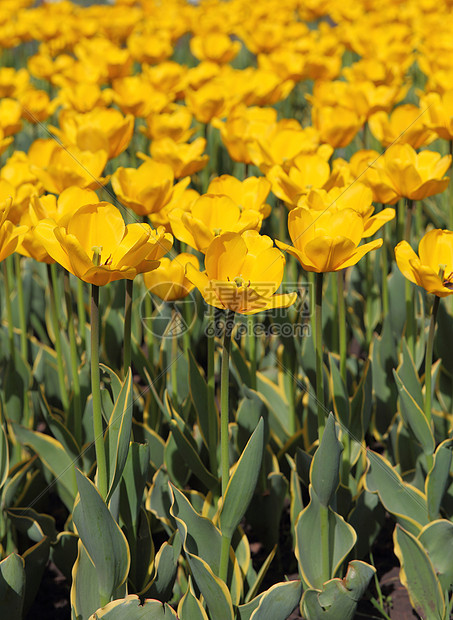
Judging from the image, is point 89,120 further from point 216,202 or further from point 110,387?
point 110,387

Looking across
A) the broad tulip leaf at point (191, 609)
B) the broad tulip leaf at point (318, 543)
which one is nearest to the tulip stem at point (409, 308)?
the broad tulip leaf at point (318, 543)

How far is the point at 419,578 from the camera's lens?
1850 millimetres

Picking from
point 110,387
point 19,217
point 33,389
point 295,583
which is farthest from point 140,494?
point 19,217

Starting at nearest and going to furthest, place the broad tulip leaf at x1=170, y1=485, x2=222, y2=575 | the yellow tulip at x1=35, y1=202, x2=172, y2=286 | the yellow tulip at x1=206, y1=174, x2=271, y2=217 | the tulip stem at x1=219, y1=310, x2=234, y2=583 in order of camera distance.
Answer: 1. the yellow tulip at x1=35, y1=202, x2=172, y2=286
2. the tulip stem at x1=219, y1=310, x2=234, y2=583
3. the broad tulip leaf at x1=170, y1=485, x2=222, y2=575
4. the yellow tulip at x1=206, y1=174, x2=271, y2=217

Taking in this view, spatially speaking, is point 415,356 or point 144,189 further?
point 415,356

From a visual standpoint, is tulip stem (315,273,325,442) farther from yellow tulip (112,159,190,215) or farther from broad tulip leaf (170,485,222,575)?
yellow tulip (112,159,190,215)

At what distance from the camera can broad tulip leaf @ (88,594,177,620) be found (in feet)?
5.00

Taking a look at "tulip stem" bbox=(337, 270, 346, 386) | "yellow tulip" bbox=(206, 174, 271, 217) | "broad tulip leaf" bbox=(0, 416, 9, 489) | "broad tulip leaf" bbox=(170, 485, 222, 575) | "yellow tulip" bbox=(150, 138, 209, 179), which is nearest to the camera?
"broad tulip leaf" bbox=(170, 485, 222, 575)

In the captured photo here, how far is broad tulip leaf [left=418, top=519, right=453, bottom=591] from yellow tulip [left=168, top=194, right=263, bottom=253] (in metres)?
0.86

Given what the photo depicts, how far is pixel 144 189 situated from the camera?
1984 mm

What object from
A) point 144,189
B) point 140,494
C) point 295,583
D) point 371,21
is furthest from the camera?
point 371,21

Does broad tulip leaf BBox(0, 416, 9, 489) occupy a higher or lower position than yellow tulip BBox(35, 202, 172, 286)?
lower

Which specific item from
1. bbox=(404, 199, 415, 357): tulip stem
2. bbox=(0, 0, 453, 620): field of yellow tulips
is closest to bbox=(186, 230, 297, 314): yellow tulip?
bbox=(0, 0, 453, 620): field of yellow tulips

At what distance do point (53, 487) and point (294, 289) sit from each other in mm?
934
